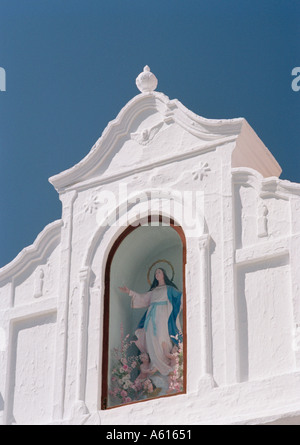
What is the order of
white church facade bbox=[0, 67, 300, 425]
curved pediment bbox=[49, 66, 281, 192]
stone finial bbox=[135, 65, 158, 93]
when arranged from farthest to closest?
stone finial bbox=[135, 65, 158, 93] → curved pediment bbox=[49, 66, 281, 192] → white church facade bbox=[0, 67, 300, 425]

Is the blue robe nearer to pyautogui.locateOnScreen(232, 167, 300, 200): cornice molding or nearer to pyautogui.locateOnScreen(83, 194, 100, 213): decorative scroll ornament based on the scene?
pyautogui.locateOnScreen(83, 194, 100, 213): decorative scroll ornament

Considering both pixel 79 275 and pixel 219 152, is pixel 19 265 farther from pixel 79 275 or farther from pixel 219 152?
pixel 219 152

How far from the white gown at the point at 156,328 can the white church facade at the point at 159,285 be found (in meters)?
0.01

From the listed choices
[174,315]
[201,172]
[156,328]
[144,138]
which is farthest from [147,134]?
[156,328]

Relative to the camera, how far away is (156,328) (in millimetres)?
15406

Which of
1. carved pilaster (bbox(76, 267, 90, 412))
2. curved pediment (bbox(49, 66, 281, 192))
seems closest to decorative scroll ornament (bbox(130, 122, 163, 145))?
curved pediment (bbox(49, 66, 281, 192))

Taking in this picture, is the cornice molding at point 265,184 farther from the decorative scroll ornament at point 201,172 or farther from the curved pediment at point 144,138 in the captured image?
the curved pediment at point 144,138

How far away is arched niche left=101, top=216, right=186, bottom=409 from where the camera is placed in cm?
1496

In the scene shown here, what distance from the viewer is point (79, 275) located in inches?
611

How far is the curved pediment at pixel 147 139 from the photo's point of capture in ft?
50.5

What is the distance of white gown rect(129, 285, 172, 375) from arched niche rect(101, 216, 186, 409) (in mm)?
110

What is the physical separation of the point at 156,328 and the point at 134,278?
0.95m

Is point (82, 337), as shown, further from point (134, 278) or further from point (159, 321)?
point (134, 278)

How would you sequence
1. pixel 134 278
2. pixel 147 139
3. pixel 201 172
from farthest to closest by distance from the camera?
pixel 134 278 → pixel 147 139 → pixel 201 172
